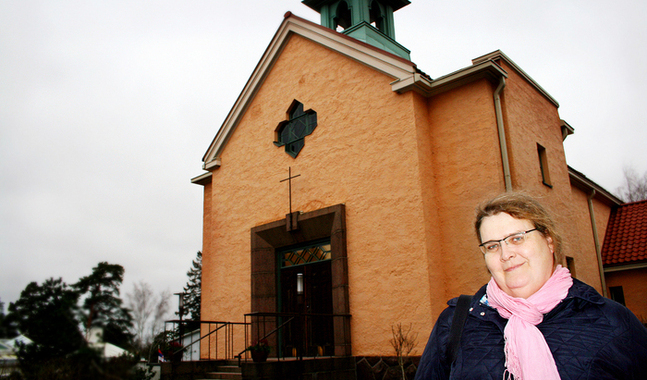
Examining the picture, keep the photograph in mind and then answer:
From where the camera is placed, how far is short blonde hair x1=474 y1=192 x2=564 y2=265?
245 centimetres

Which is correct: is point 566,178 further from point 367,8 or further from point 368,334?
point 367,8

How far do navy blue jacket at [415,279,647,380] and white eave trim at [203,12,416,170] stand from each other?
8.07 m

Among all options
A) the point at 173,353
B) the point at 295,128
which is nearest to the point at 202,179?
the point at 295,128

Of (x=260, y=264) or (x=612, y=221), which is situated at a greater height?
(x=612, y=221)

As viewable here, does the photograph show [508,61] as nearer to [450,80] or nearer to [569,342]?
[450,80]

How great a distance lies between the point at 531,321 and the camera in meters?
2.18

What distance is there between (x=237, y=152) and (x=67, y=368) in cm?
1209

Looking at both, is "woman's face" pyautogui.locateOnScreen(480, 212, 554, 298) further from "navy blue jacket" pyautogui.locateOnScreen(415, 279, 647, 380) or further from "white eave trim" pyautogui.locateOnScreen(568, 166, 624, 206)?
"white eave trim" pyautogui.locateOnScreen(568, 166, 624, 206)

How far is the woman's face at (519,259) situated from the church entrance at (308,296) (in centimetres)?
775

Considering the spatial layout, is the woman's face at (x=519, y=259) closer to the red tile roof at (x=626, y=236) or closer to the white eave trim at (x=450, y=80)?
the white eave trim at (x=450, y=80)

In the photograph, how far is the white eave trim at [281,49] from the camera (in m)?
10.2

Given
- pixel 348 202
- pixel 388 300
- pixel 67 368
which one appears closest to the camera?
pixel 67 368

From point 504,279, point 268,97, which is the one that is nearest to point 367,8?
point 268,97

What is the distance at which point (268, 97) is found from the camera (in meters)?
12.8
